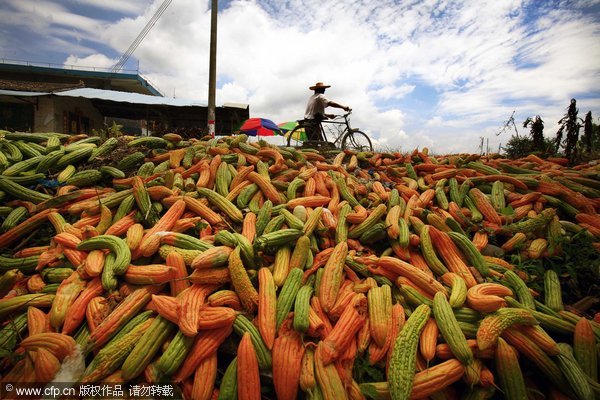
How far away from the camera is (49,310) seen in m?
2.23

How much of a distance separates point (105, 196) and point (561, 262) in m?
5.10

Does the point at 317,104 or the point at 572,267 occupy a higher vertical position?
the point at 317,104

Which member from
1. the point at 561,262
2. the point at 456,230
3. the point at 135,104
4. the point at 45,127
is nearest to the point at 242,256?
the point at 456,230

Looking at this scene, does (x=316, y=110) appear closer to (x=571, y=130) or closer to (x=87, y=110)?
(x=571, y=130)

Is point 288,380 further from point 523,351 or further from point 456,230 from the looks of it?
point 456,230

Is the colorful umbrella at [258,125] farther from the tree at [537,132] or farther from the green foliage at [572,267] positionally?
the green foliage at [572,267]

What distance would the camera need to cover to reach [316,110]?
10648 mm

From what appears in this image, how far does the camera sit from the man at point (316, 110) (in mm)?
10578

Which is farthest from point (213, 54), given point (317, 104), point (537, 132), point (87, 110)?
point (87, 110)

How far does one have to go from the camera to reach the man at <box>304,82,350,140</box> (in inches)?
416

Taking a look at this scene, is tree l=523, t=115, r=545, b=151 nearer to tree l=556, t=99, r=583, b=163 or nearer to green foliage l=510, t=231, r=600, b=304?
tree l=556, t=99, r=583, b=163

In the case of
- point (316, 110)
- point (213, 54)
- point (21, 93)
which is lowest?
point (316, 110)

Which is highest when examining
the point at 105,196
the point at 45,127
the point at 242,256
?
the point at 45,127

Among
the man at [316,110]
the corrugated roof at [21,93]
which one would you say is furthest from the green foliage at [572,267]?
the corrugated roof at [21,93]
